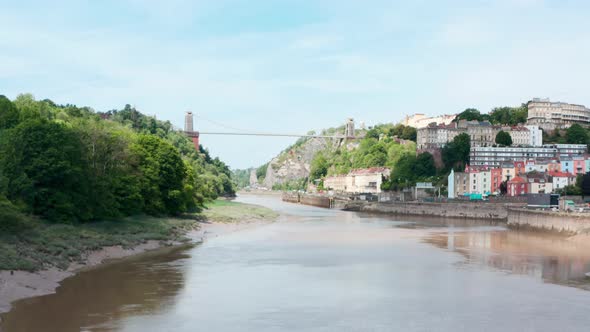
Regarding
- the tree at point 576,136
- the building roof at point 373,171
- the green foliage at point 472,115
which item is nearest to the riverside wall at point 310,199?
the building roof at point 373,171

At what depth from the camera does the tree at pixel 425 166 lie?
10344 centimetres

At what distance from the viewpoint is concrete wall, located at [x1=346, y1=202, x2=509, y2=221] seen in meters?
66.1

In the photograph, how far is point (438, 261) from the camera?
3042 centimetres

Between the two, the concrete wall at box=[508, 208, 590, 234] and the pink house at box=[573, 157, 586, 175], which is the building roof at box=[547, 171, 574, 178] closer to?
the pink house at box=[573, 157, 586, 175]

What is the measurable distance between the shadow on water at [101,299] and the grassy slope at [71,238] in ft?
4.35

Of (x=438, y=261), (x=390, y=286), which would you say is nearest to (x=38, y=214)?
(x=390, y=286)

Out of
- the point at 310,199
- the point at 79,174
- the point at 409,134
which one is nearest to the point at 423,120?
the point at 409,134

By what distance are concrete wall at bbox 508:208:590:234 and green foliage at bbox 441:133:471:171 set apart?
46.6m

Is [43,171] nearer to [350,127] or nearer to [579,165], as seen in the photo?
[579,165]

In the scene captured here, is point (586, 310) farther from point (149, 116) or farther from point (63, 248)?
point (149, 116)

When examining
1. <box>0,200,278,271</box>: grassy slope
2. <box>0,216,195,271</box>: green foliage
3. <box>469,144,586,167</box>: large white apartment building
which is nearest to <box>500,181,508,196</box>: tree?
<box>469,144,586,167</box>: large white apartment building

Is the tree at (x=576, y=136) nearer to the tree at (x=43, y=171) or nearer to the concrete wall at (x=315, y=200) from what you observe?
the concrete wall at (x=315, y=200)

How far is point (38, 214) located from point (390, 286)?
652 inches

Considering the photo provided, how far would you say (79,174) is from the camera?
30750 millimetres
